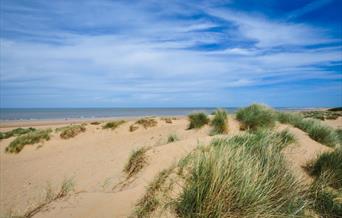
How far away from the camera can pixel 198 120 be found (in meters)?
11.9

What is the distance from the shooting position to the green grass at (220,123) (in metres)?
10.4

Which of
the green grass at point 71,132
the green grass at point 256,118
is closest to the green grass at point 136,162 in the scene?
the green grass at point 256,118

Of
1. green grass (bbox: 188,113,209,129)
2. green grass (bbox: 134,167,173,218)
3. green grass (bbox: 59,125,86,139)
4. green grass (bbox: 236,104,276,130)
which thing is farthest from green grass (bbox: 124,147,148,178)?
green grass (bbox: 59,125,86,139)

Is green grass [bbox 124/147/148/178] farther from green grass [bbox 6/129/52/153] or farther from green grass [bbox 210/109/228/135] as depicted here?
green grass [bbox 6/129/52/153]

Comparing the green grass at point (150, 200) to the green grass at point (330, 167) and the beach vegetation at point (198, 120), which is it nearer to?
the green grass at point (330, 167)

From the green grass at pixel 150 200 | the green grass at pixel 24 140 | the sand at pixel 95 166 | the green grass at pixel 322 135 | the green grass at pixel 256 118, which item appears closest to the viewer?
the green grass at pixel 150 200

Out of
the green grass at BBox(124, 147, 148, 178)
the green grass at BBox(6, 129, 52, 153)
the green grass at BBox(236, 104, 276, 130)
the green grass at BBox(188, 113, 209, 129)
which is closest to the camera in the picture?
the green grass at BBox(124, 147, 148, 178)

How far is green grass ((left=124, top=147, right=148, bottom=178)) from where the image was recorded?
643 cm

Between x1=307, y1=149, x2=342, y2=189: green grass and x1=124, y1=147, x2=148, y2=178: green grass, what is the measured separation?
333 centimetres

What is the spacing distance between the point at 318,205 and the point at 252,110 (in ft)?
25.3

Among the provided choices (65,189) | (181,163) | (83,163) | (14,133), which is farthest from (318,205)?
(14,133)

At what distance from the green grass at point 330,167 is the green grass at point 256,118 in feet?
14.1

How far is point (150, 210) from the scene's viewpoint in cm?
375

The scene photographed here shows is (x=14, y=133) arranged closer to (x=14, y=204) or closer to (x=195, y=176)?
(x=14, y=204)
